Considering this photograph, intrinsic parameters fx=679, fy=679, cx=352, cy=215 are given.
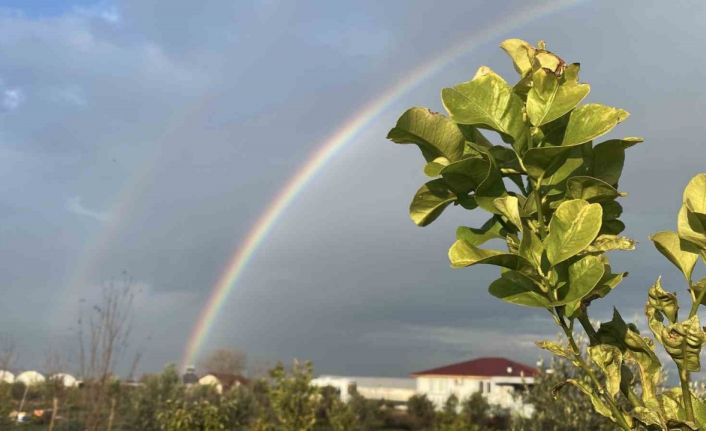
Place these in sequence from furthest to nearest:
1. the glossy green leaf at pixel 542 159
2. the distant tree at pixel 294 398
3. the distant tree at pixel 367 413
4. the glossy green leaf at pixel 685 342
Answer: the distant tree at pixel 367 413 → the distant tree at pixel 294 398 → the glossy green leaf at pixel 542 159 → the glossy green leaf at pixel 685 342

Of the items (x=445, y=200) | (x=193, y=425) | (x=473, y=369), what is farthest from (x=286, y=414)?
(x=473, y=369)

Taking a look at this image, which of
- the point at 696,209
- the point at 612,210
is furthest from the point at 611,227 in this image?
the point at 696,209

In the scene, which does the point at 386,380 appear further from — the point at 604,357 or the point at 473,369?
the point at 604,357

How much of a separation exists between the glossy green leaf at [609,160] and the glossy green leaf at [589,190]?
4.3 inches

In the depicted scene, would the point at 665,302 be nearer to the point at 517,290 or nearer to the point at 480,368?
the point at 517,290

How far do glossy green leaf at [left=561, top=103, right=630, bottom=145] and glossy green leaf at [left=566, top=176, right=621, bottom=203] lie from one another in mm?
93

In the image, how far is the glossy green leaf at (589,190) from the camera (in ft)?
4.99

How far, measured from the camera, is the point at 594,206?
139 centimetres

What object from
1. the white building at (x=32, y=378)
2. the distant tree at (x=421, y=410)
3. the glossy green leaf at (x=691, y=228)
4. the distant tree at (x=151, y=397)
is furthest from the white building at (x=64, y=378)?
the glossy green leaf at (x=691, y=228)

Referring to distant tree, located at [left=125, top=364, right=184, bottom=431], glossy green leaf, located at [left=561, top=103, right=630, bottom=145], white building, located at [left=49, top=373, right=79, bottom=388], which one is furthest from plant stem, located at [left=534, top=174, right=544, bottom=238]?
distant tree, located at [left=125, top=364, right=184, bottom=431]

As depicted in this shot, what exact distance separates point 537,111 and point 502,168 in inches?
6.9

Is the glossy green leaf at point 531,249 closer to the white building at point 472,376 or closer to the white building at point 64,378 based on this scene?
the white building at point 64,378

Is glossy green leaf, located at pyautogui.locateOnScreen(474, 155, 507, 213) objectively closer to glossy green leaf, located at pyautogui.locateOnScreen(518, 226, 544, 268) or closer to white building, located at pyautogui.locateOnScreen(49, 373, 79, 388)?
glossy green leaf, located at pyautogui.locateOnScreen(518, 226, 544, 268)

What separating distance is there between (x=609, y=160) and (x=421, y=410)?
143ft
